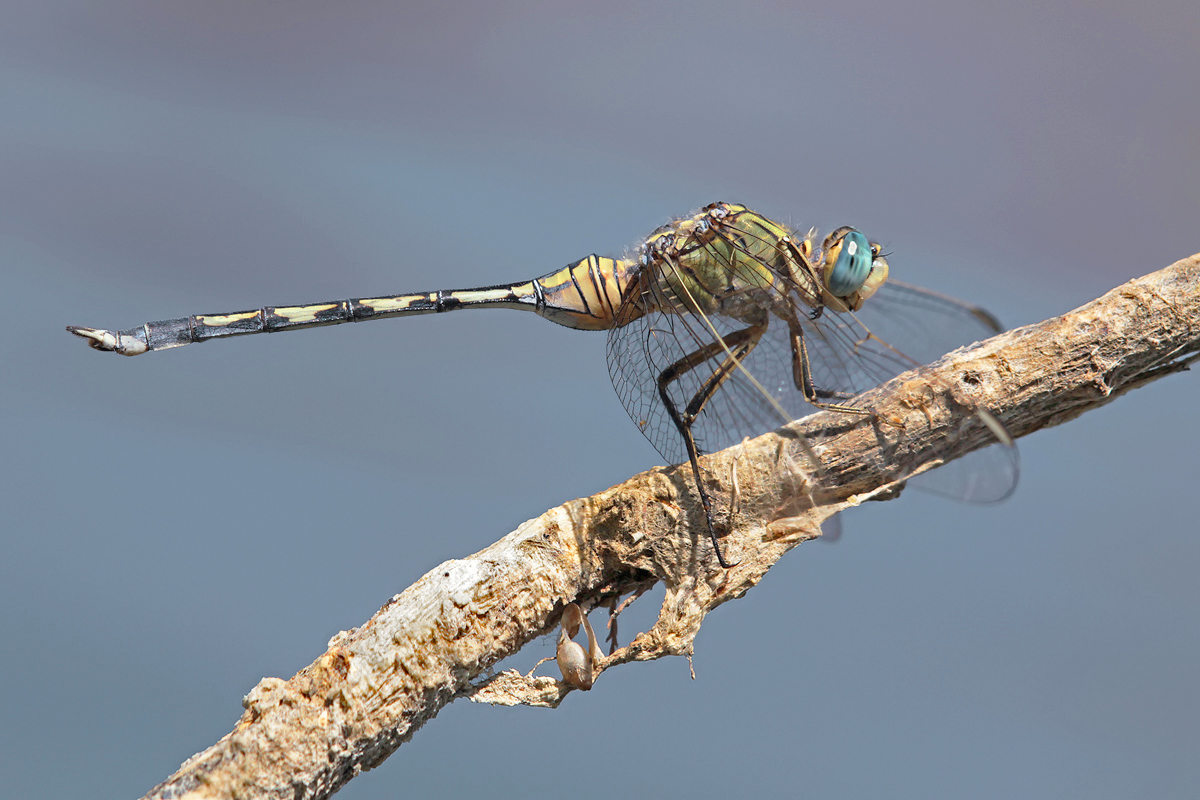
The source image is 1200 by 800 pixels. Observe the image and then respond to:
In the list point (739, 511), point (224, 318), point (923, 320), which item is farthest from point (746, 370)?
point (224, 318)

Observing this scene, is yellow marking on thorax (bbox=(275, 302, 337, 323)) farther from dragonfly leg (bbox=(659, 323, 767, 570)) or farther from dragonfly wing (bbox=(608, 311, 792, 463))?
dragonfly leg (bbox=(659, 323, 767, 570))

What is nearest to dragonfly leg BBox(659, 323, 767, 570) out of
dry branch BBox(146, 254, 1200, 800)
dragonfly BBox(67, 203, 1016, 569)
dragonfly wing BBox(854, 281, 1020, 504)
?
dragonfly BBox(67, 203, 1016, 569)

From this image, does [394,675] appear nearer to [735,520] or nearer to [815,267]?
[735,520]

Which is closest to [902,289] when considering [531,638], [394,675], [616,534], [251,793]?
[616,534]

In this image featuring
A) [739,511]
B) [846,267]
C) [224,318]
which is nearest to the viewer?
[739,511]

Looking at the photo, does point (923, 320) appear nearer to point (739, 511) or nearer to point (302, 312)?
point (739, 511)

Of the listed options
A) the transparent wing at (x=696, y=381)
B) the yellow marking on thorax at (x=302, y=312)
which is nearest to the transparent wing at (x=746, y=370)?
the transparent wing at (x=696, y=381)
